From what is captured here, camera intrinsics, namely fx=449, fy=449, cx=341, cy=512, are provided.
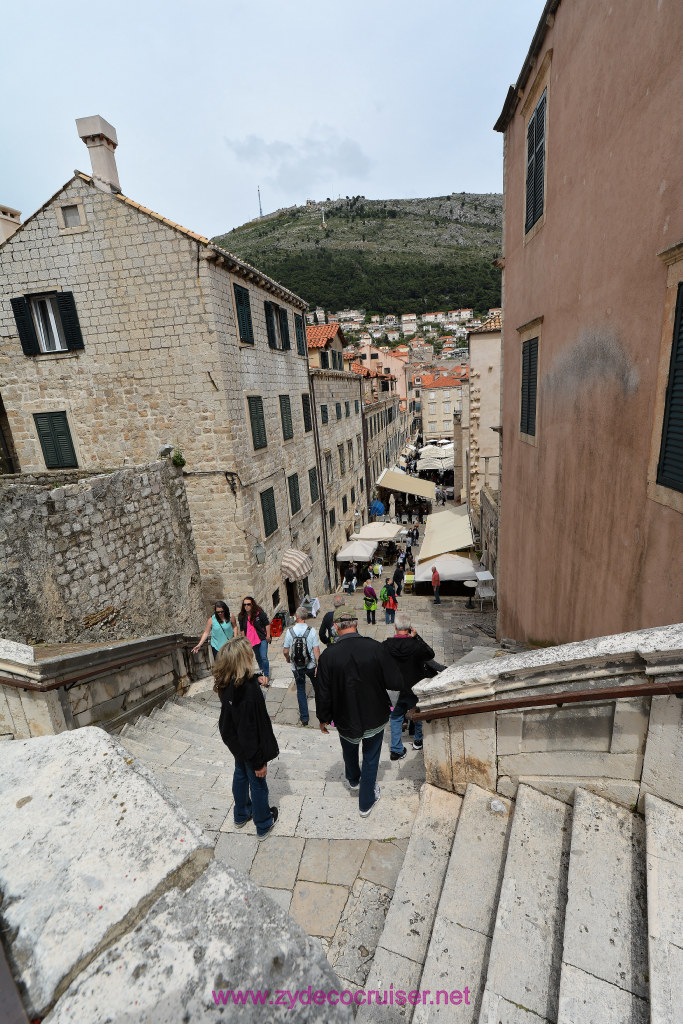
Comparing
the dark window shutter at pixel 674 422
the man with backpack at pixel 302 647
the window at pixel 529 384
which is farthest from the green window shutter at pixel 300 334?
the dark window shutter at pixel 674 422

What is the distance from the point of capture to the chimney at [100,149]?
1002 centimetres

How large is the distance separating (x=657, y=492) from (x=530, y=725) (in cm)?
218

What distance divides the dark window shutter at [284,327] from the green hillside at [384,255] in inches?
3779

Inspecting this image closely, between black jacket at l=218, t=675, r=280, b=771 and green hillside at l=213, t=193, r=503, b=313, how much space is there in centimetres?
11037

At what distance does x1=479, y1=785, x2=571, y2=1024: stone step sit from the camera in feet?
6.96

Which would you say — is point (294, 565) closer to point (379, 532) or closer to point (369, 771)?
point (379, 532)

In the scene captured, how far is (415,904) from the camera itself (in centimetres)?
273

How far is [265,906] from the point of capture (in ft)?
4.07

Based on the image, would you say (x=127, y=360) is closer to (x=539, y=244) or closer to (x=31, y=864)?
(x=539, y=244)

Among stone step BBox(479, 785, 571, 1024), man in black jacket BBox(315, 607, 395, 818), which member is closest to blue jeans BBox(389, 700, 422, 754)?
man in black jacket BBox(315, 607, 395, 818)

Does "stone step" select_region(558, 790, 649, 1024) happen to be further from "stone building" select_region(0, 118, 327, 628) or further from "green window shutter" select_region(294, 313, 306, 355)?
"green window shutter" select_region(294, 313, 306, 355)

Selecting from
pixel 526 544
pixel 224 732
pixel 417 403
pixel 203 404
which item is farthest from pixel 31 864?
pixel 417 403

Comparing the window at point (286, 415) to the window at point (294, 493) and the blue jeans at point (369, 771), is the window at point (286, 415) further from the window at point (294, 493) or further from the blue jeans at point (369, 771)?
the blue jeans at point (369, 771)

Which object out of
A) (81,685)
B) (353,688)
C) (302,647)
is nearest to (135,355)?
(81,685)
